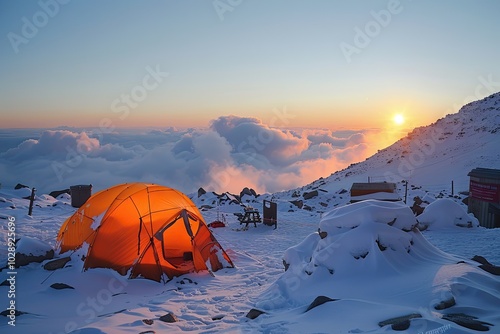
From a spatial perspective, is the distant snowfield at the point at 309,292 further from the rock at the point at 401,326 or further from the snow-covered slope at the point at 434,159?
the snow-covered slope at the point at 434,159

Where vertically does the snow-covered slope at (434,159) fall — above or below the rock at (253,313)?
above

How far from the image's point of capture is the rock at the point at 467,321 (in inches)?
199

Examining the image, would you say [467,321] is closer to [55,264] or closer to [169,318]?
[169,318]

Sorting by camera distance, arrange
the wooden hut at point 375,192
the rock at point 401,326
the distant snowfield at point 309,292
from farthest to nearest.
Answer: the wooden hut at point 375,192 < the distant snowfield at point 309,292 < the rock at point 401,326

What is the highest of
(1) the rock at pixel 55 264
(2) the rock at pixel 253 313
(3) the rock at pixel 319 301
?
(1) the rock at pixel 55 264

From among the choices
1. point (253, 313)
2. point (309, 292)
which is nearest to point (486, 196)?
point (309, 292)

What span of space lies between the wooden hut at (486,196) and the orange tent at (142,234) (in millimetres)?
14494

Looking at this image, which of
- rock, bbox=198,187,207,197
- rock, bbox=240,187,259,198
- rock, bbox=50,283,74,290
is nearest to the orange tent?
rock, bbox=50,283,74,290

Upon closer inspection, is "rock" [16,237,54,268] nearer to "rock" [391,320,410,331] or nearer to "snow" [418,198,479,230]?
"rock" [391,320,410,331]

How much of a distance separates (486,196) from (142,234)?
57.4 feet

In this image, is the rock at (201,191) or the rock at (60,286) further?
the rock at (201,191)

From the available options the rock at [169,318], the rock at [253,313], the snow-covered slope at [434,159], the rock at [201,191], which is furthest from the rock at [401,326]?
the rock at [201,191]

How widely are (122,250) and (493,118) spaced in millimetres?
56167

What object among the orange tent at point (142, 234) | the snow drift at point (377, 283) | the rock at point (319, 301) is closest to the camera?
the snow drift at point (377, 283)
